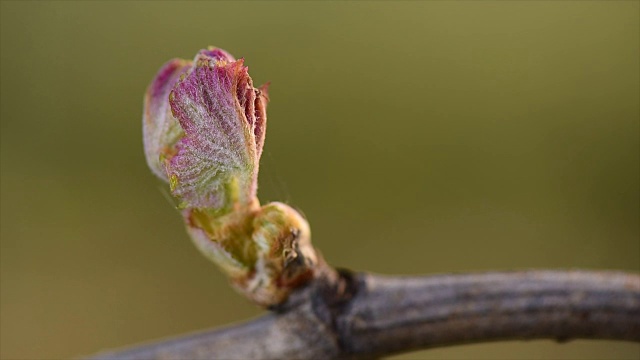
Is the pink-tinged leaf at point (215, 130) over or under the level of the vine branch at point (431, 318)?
over

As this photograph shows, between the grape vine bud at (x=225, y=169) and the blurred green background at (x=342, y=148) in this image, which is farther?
the blurred green background at (x=342, y=148)

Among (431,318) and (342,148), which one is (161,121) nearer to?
(431,318)

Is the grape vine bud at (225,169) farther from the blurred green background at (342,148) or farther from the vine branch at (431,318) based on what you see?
the blurred green background at (342,148)

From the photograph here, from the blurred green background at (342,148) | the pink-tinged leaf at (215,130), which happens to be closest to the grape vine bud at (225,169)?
the pink-tinged leaf at (215,130)

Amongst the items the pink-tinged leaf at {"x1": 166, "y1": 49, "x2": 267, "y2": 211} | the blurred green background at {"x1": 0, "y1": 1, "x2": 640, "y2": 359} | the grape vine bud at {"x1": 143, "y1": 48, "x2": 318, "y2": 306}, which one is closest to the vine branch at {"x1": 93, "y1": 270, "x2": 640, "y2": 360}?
the grape vine bud at {"x1": 143, "y1": 48, "x2": 318, "y2": 306}

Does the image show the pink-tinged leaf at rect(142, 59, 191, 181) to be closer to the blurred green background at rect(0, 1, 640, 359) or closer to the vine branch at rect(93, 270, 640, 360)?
the vine branch at rect(93, 270, 640, 360)
